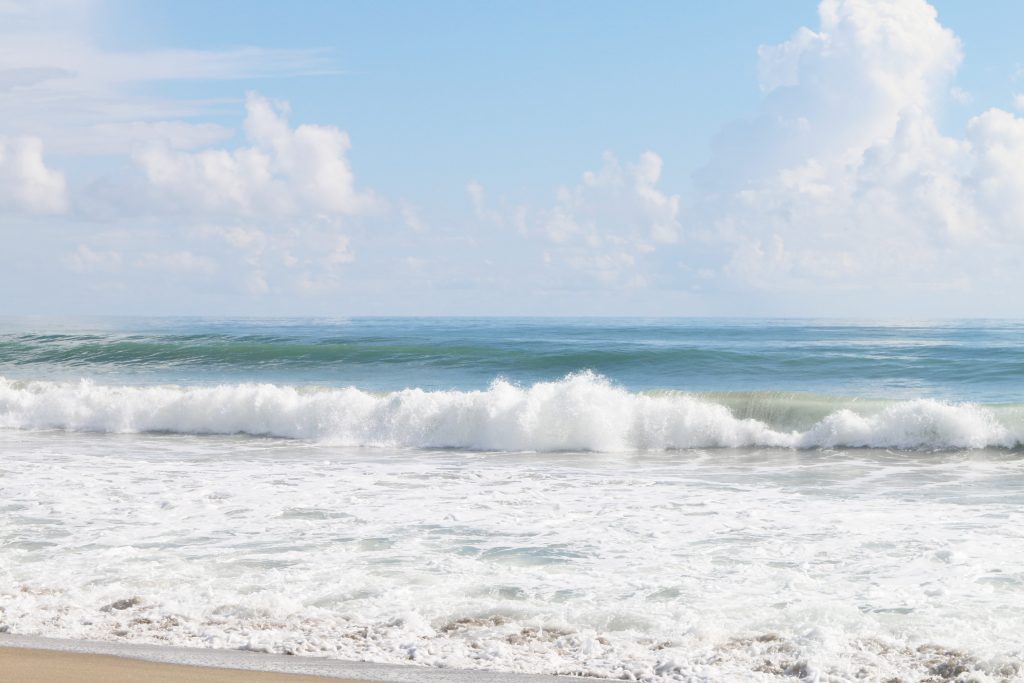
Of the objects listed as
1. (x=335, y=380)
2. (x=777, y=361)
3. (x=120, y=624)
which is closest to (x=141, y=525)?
(x=120, y=624)

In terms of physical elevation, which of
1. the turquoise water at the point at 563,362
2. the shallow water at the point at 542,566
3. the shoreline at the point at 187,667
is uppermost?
the turquoise water at the point at 563,362

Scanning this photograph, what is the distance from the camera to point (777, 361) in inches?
1033

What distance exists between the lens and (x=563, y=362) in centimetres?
2677

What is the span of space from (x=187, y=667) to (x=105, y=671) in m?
0.37

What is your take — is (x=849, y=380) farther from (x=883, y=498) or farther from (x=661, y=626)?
(x=661, y=626)

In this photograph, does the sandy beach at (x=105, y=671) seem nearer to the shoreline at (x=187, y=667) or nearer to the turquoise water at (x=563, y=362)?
the shoreline at (x=187, y=667)

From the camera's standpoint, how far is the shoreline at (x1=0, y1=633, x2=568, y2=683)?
413 centimetres

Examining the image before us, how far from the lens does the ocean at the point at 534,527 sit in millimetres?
4934

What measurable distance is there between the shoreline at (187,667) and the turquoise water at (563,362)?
16.8 metres

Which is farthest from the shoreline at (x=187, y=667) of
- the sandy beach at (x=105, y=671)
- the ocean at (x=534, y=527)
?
the ocean at (x=534, y=527)

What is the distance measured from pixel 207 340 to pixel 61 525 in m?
29.5

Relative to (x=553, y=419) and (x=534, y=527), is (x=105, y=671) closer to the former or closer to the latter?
(x=534, y=527)

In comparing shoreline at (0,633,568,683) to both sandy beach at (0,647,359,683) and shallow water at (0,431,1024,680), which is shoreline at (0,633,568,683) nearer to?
sandy beach at (0,647,359,683)

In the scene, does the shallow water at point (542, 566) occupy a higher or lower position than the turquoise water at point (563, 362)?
lower
